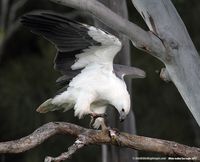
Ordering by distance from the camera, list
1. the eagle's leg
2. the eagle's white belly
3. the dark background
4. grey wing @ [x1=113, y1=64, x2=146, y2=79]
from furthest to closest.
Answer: the dark background, grey wing @ [x1=113, y1=64, x2=146, y2=79], the eagle's white belly, the eagle's leg

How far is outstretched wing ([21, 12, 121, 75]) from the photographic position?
9.75ft

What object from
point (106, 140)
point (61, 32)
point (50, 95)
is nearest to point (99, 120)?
point (106, 140)

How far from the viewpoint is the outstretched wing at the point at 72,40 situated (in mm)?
2973

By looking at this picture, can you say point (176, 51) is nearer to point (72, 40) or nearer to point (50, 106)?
point (72, 40)

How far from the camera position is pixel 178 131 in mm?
6781

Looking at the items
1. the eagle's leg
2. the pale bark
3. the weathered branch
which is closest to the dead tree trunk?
the eagle's leg

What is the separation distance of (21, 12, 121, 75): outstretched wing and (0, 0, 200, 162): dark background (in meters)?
2.80

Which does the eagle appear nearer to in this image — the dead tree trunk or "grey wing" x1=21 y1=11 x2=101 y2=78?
"grey wing" x1=21 y1=11 x2=101 y2=78

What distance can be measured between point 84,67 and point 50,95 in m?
2.90

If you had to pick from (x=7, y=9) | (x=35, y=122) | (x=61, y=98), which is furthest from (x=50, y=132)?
(x=7, y=9)

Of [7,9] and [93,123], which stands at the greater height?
[93,123]

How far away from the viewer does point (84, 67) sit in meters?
3.20

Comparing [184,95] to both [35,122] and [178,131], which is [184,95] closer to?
[35,122]

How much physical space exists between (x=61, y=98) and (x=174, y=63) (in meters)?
0.51
